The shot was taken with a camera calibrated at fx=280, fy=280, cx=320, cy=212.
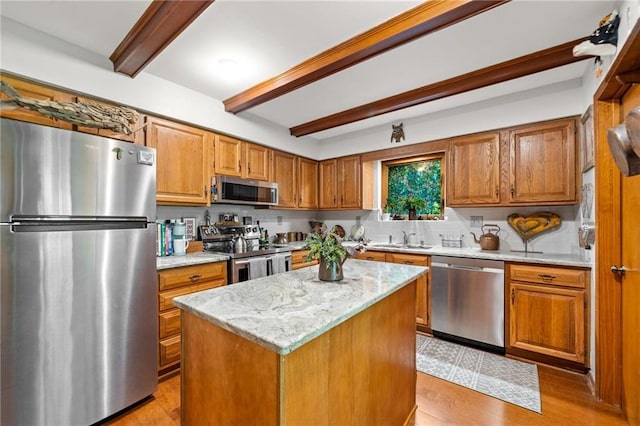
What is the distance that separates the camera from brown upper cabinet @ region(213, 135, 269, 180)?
10.2ft

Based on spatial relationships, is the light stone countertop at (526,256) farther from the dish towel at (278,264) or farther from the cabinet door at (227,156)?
the cabinet door at (227,156)

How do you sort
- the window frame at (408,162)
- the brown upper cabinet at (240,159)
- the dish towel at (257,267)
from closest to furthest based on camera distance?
the dish towel at (257,267) → the brown upper cabinet at (240,159) → the window frame at (408,162)

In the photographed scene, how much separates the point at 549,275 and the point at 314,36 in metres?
2.75

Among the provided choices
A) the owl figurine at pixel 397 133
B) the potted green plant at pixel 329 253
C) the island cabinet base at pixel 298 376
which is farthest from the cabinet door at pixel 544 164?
the potted green plant at pixel 329 253

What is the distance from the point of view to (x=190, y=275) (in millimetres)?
2418

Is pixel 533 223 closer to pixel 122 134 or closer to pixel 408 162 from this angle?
pixel 408 162

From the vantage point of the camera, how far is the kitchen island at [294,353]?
93 cm

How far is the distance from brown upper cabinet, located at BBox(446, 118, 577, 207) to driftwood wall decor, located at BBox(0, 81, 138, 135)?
324 cm

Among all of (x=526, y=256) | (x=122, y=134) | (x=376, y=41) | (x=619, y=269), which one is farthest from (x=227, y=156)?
(x=619, y=269)

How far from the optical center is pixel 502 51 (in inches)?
85.6

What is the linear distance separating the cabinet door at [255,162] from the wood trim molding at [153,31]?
137 cm

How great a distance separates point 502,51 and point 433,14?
895 millimetres

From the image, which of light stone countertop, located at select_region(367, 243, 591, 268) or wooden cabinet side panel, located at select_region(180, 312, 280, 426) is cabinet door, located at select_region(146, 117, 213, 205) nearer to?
wooden cabinet side panel, located at select_region(180, 312, 280, 426)

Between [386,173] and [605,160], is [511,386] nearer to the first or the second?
[605,160]
